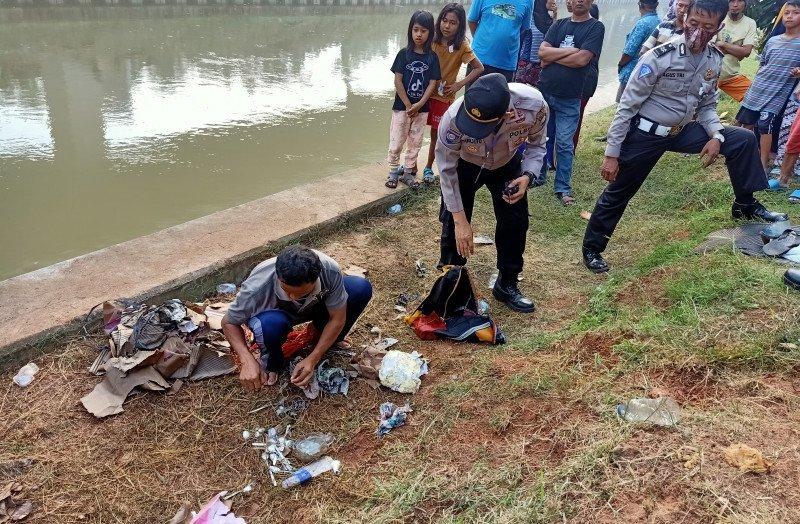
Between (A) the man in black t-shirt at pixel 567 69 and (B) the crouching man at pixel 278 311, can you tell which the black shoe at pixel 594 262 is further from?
(B) the crouching man at pixel 278 311

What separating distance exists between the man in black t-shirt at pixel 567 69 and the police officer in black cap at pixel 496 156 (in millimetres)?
1830

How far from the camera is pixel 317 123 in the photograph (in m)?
7.61

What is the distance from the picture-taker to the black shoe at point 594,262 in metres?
3.99

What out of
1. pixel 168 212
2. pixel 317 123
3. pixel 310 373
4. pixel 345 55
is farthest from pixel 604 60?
pixel 310 373

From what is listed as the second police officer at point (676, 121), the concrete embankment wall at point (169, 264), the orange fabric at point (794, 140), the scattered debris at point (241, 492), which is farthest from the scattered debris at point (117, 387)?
the orange fabric at point (794, 140)

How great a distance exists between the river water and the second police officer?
2.65 metres

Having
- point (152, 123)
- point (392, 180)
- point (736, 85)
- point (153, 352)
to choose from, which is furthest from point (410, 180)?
point (152, 123)

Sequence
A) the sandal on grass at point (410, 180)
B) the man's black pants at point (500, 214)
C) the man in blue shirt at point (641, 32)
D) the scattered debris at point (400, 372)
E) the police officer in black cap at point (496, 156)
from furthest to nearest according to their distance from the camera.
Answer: the man in blue shirt at point (641, 32), the sandal on grass at point (410, 180), the man's black pants at point (500, 214), the scattered debris at point (400, 372), the police officer in black cap at point (496, 156)

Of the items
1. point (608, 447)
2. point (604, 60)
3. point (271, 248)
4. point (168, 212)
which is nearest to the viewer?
point (608, 447)

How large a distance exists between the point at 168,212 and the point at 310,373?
310cm

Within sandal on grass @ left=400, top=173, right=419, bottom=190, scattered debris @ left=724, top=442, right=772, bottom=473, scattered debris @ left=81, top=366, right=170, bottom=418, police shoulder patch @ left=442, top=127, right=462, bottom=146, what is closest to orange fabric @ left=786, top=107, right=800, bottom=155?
sandal on grass @ left=400, top=173, right=419, bottom=190

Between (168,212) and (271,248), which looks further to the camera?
(168,212)

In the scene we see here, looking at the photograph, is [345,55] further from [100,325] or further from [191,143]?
[100,325]

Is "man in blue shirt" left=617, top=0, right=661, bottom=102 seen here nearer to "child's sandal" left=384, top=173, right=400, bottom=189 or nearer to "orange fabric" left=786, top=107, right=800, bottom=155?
"orange fabric" left=786, top=107, right=800, bottom=155
